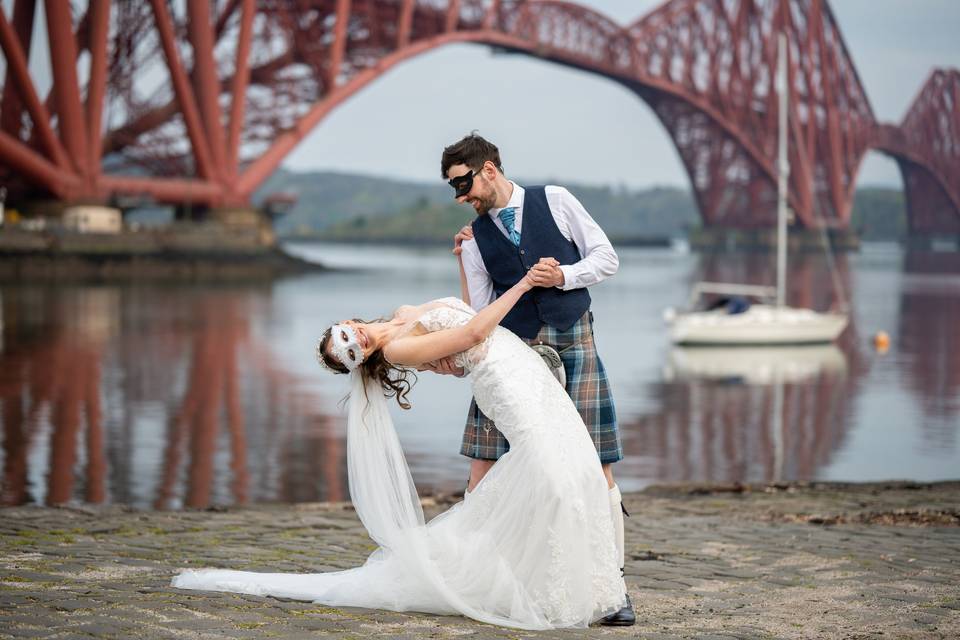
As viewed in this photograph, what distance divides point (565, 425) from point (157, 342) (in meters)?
18.9

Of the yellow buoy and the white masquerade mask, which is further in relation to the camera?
the yellow buoy

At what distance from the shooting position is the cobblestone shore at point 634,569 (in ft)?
12.6

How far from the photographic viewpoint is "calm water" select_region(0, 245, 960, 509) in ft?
34.8

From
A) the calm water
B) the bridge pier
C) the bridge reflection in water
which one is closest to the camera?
the bridge reflection in water

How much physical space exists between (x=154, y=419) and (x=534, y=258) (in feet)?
33.3

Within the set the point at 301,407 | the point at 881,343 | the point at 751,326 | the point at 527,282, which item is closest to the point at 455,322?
the point at 527,282

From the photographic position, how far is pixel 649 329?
30.3m

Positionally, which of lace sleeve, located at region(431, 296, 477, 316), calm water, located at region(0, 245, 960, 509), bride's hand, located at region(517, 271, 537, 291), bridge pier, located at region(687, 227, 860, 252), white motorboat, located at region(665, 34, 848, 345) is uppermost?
bridge pier, located at region(687, 227, 860, 252)

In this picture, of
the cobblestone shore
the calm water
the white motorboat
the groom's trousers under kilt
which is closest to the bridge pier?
the calm water

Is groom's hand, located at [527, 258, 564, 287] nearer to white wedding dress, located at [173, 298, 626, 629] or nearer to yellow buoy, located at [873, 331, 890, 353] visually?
white wedding dress, located at [173, 298, 626, 629]

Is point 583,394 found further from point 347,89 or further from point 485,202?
point 347,89

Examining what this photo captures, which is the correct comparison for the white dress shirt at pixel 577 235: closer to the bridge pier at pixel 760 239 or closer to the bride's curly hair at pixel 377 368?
the bride's curly hair at pixel 377 368

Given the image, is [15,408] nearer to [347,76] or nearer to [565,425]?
[565,425]

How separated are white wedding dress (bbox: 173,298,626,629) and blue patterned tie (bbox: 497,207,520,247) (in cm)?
28
